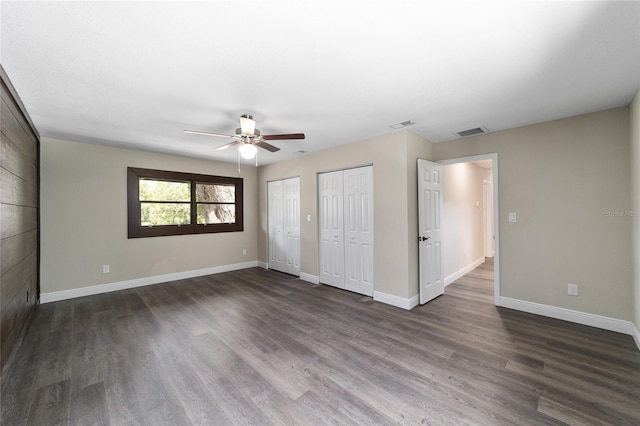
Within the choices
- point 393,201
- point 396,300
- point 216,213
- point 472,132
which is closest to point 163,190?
point 216,213

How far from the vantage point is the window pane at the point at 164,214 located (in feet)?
15.4

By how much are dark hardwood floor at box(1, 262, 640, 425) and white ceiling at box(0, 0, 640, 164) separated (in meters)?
2.46

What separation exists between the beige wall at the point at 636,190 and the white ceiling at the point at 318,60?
0.21 metres

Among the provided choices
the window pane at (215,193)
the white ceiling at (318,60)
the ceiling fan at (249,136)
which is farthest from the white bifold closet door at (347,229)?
the window pane at (215,193)

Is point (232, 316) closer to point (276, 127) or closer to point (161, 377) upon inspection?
point (161, 377)

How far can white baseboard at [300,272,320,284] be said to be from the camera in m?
4.82

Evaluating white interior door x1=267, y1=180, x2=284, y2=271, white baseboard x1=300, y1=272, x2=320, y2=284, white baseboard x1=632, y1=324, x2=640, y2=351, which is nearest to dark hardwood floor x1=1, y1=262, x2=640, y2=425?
Result: white baseboard x1=632, y1=324, x2=640, y2=351

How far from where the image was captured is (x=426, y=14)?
147 cm

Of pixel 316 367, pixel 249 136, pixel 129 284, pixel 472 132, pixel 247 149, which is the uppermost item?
pixel 472 132

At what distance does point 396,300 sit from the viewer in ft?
11.8

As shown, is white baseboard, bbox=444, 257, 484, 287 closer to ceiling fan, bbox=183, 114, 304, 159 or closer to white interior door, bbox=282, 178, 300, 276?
white interior door, bbox=282, 178, 300, 276

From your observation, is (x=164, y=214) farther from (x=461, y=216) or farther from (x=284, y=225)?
(x=461, y=216)

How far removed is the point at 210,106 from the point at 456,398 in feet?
11.1

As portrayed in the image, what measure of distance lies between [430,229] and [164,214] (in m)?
4.83
